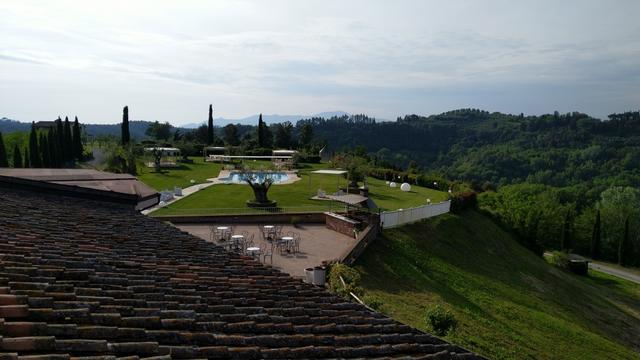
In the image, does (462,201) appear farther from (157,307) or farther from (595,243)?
(157,307)

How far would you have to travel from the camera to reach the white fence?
2650cm

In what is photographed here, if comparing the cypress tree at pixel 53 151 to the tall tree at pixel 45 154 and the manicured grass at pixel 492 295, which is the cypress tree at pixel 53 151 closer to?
the tall tree at pixel 45 154

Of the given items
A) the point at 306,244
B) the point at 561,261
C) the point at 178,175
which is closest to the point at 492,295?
the point at 306,244

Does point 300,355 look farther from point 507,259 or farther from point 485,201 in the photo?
point 485,201

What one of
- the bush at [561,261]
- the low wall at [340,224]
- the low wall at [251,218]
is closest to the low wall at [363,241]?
the low wall at [340,224]

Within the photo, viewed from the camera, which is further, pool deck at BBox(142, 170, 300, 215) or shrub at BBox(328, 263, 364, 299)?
pool deck at BBox(142, 170, 300, 215)

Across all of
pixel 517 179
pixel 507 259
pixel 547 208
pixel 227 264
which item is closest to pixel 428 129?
pixel 517 179

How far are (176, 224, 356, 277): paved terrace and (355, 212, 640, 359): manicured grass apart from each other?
155cm

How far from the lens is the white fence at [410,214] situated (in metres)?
26.5

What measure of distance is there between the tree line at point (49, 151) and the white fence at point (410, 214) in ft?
127

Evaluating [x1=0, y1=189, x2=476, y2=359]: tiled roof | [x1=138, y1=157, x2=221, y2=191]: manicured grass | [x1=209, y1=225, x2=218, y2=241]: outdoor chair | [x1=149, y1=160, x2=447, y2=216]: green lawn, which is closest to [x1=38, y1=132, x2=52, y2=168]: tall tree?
[x1=138, y1=157, x2=221, y2=191]: manicured grass

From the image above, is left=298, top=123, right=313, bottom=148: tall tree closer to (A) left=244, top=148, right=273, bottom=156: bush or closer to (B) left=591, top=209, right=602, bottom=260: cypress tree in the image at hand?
(A) left=244, top=148, right=273, bottom=156: bush

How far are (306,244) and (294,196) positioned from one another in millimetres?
12306

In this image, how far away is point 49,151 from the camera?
51344 mm
